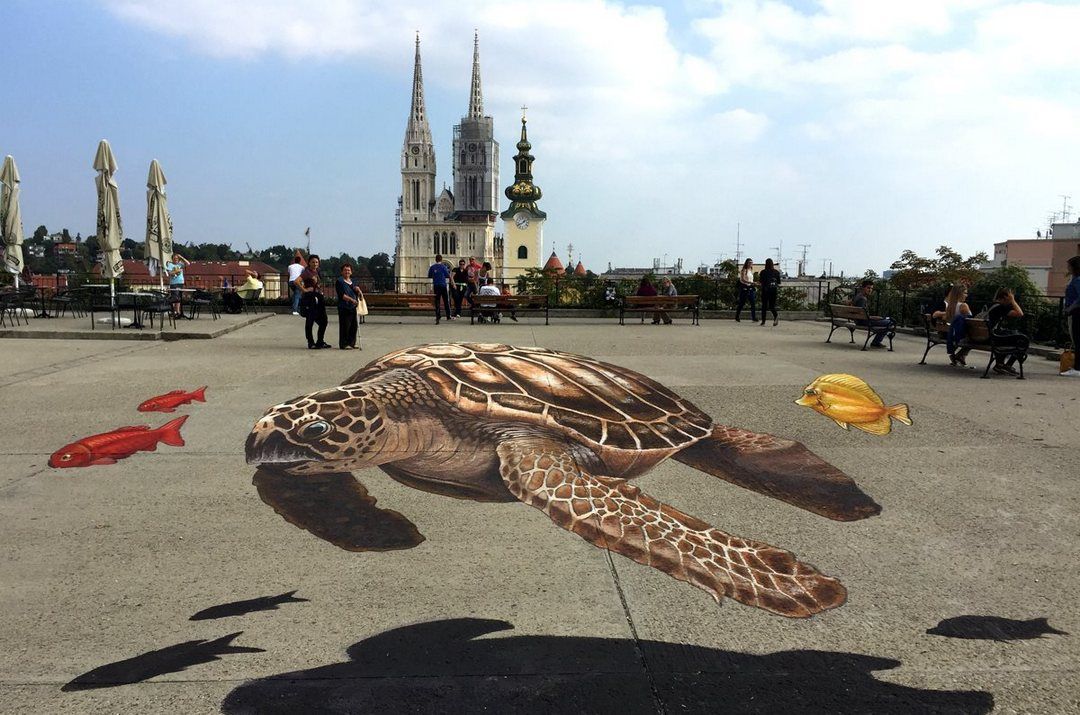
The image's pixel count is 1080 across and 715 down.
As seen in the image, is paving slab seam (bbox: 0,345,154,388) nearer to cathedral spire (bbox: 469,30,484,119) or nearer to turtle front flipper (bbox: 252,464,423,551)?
turtle front flipper (bbox: 252,464,423,551)

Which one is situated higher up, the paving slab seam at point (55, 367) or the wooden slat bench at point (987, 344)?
the wooden slat bench at point (987, 344)

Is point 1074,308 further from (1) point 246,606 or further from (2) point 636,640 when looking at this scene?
(1) point 246,606

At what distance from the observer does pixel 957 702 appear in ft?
9.82

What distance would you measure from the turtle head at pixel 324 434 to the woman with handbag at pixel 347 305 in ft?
21.0

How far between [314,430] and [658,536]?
9.60ft

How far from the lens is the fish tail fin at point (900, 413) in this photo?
25.3 ft

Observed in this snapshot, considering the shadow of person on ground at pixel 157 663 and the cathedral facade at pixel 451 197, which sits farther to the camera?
the cathedral facade at pixel 451 197

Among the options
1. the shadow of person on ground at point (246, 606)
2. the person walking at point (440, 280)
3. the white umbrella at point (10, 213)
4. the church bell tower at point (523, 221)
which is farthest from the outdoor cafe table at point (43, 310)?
the church bell tower at point (523, 221)

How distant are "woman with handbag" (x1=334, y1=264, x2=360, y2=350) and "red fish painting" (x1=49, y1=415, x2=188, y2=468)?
18.9 feet

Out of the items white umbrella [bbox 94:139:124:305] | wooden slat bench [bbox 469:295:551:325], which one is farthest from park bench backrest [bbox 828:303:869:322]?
white umbrella [bbox 94:139:124:305]

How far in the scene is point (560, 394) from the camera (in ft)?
21.4

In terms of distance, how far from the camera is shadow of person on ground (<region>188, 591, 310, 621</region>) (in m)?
3.62

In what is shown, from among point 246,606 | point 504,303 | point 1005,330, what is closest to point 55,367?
point 246,606

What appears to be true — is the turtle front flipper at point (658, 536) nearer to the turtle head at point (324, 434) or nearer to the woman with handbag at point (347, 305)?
the turtle head at point (324, 434)
